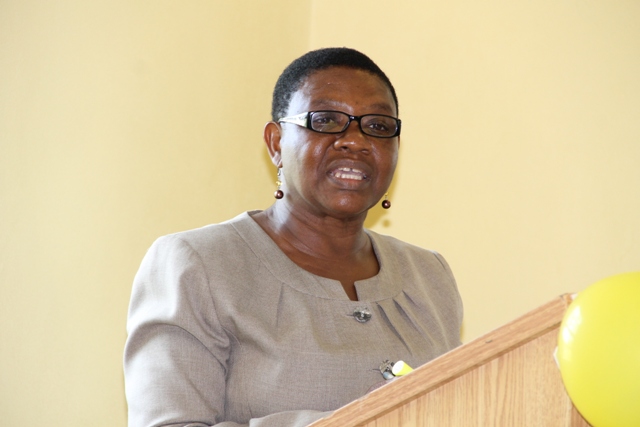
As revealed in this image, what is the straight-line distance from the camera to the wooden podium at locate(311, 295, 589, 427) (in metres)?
0.93

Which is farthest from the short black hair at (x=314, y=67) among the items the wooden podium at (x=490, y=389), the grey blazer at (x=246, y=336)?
the wooden podium at (x=490, y=389)

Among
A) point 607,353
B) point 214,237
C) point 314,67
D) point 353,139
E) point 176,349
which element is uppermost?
point 314,67

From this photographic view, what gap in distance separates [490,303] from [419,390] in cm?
210

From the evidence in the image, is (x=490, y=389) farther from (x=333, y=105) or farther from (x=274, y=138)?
(x=274, y=138)

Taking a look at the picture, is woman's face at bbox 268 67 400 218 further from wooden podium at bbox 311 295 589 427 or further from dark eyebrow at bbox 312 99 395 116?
wooden podium at bbox 311 295 589 427

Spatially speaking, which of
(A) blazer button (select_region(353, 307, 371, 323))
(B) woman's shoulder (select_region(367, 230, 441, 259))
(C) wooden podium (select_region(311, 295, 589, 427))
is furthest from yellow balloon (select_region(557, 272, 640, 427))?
(B) woman's shoulder (select_region(367, 230, 441, 259))

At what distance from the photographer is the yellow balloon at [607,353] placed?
0.82 m

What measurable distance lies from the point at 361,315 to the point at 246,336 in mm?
280

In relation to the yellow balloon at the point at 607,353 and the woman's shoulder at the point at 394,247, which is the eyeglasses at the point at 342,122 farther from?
the yellow balloon at the point at 607,353

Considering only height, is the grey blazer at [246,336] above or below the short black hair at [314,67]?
below

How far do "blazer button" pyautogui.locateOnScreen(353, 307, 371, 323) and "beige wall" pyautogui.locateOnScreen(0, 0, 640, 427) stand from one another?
0.94 metres

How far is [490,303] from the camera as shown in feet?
9.81

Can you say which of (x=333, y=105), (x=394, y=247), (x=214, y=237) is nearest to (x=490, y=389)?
→ (x=214, y=237)

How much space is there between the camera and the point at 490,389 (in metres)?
0.95
